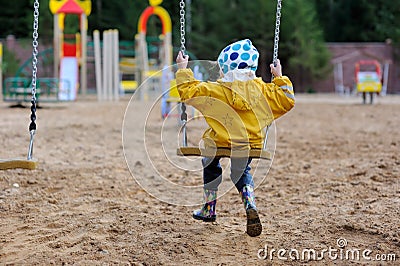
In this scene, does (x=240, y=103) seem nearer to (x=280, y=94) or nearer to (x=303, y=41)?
(x=280, y=94)

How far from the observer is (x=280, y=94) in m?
3.39

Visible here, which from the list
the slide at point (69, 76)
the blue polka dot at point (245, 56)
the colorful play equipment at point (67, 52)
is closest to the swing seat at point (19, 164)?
the blue polka dot at point (245, 56)

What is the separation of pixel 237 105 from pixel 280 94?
0.94 ft

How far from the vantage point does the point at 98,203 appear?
438 centimetres

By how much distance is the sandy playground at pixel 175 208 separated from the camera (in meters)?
3.15

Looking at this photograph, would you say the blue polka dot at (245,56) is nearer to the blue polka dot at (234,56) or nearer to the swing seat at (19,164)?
the blue polka dot at (234,56)

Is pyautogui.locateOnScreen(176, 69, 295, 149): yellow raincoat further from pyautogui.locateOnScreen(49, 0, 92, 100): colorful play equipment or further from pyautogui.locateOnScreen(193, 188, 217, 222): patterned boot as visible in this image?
pyautogui.locateOnScreen(49, 0, 92, 100): colorful play equipment

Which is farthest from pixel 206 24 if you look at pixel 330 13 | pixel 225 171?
pixel 225 171

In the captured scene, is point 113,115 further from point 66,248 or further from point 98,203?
point 66,248

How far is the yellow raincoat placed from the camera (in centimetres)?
332

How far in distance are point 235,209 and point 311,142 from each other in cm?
400

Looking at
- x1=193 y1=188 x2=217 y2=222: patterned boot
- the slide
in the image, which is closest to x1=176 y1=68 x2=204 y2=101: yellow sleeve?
x1=193 y1=188 x2=217 y2=222: patterned boot

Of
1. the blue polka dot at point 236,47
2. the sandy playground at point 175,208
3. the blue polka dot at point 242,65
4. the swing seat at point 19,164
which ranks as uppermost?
the blue polka dot at point 236,47

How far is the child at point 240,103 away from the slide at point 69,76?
1254 cm
